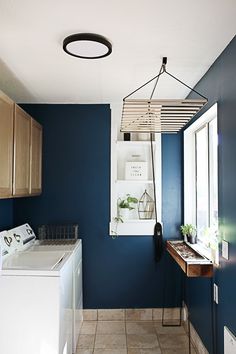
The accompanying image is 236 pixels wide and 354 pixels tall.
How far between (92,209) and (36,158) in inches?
32.7

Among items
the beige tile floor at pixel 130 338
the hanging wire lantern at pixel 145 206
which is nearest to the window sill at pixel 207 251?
the hanging wire lantern at pixel 145 206

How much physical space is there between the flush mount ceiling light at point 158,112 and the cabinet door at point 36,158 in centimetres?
96

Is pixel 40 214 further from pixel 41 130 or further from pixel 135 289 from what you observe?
pixel 135 289

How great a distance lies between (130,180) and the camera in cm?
339

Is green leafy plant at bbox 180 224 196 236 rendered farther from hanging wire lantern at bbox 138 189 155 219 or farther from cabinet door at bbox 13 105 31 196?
cabinet door at bbox 13 105 31 196

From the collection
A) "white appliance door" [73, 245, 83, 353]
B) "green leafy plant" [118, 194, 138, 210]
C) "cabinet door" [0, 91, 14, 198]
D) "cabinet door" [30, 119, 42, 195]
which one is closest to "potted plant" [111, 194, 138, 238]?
"green leafy plant" [118, 194, 138, 210]

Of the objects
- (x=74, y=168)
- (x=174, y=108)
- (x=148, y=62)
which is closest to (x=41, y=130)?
(x=74, y=168)

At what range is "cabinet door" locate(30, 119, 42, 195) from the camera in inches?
116

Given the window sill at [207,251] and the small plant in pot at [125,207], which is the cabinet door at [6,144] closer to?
the small plant in pot at [125,207]

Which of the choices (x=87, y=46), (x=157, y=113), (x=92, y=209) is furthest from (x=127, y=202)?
(x=87, y=46)

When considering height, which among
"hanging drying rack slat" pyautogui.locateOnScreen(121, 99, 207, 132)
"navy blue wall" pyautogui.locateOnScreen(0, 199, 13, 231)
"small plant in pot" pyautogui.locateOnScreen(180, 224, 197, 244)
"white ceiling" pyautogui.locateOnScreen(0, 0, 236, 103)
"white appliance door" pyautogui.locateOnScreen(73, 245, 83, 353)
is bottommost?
"white appliance door" pyautogui.locateOnScreen(73, 245, 83, 353)

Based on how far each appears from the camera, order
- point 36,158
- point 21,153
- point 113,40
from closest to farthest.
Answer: point 113,40, point 21,153, point 36,158

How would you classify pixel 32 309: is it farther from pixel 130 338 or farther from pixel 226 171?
pixel 226 171

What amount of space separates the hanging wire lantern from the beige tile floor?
117 cm
